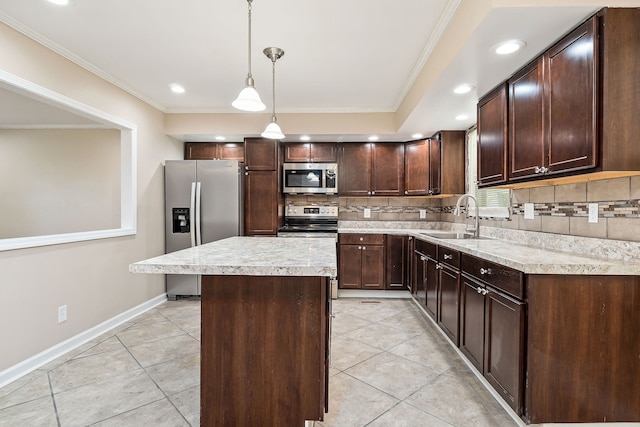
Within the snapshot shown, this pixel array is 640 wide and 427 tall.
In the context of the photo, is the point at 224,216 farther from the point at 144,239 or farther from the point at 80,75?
the point at 80,75

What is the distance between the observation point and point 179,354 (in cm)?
262

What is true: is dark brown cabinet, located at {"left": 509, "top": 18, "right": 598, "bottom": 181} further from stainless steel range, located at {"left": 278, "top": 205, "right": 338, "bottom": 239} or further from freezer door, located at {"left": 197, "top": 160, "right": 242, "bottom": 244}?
freezer door, located at {"left": 197, "top": 160, "right": 242, "bottom": 244}

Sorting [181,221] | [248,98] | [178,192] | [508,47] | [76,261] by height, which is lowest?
[76,261]

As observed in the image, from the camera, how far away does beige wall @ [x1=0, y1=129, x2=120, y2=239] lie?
4.38 m

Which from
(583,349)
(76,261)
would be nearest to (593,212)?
(583,349)

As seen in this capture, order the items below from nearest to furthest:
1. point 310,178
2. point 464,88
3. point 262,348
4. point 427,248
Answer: point 262,348, point 464,88, point 427,248, point 310,178

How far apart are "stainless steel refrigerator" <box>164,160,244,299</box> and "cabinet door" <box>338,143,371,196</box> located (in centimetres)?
152

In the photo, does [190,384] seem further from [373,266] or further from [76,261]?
[373,266]

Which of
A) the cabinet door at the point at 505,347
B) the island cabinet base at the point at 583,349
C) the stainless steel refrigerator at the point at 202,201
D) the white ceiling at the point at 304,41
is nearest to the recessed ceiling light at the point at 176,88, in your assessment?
the white ceiling at the point at 304,41

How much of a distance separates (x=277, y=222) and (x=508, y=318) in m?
3.10

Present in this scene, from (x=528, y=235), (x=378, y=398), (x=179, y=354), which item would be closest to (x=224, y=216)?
(x=179, y=354)

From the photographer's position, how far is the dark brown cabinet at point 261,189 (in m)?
4.30

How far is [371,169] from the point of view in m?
4.54

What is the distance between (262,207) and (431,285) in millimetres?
2356
